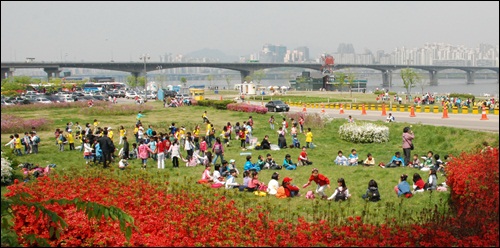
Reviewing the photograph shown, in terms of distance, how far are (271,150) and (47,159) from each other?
A: 9738 mm

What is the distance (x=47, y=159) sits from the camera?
2167 cm

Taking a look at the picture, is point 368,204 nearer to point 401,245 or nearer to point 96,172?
point 401,245

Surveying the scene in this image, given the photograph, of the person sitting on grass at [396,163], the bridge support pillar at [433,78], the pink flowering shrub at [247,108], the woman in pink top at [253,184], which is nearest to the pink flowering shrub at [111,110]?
the pink flowering shrub at [247,108]

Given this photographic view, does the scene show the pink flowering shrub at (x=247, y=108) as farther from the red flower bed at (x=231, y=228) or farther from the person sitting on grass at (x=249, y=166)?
the red flower bed at (x=231, y=228)

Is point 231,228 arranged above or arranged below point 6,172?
below

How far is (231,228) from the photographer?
1027cm

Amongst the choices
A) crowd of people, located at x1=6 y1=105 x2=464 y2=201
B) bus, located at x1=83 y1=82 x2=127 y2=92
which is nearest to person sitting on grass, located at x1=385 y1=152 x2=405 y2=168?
crowd of people, located at x1=6 y1=105 x2=464 y2=201

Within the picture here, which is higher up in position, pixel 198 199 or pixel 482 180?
pixel 482 180

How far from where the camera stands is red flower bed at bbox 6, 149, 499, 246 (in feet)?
29.8

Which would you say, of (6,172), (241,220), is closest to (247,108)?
(6,172)

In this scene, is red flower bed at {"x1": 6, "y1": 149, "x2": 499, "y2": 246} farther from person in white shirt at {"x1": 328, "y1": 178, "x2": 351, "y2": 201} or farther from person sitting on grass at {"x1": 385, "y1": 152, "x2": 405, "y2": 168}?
person sitting on grass at {"x1": 385, "y1": 152, "x2": 405, "y2": 168}

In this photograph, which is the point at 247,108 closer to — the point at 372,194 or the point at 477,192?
the point at 372,194

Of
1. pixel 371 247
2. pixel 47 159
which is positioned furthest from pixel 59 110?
pixel 371 247

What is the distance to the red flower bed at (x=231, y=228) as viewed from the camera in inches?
357
